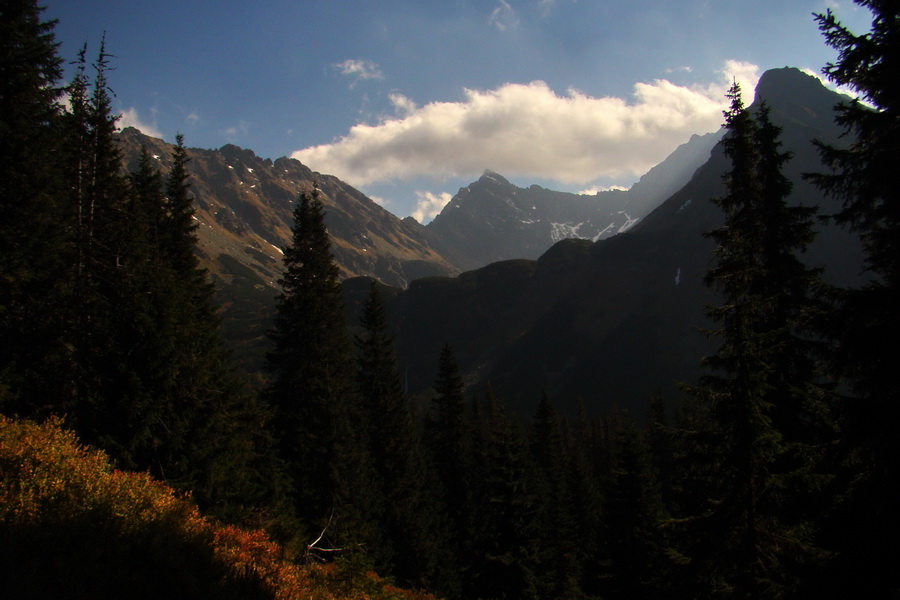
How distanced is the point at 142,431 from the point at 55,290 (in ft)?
22.3

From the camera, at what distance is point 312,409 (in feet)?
76.4

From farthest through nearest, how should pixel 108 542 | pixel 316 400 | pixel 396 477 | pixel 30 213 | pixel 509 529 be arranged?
pixel 396 477, pixel 509 529, pixel 316 400, pixel 30 213, pixel 108 542

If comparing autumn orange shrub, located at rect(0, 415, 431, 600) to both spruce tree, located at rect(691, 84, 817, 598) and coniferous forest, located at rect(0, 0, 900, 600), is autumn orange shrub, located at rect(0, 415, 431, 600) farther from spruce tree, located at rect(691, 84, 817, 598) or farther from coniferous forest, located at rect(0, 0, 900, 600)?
spruce tree, located at rect(691, 84, 817, 598)

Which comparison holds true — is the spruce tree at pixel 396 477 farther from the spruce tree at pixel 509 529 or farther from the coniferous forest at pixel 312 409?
the spruce tree at pixel 509 529

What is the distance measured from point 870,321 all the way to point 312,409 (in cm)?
2107

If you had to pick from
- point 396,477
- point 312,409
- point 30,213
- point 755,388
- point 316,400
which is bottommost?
point 396,477

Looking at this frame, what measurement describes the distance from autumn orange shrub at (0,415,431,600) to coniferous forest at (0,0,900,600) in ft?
0.14

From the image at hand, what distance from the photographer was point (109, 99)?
64.6 ft

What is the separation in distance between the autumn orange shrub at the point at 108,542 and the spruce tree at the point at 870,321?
9.50 metres

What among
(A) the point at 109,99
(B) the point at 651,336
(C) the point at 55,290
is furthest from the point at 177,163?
(B) the point at 651,336

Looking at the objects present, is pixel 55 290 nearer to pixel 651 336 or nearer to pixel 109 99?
pixel 109 99

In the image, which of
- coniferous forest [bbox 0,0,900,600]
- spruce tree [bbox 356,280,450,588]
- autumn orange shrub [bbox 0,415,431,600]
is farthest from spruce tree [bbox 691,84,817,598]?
spruce tree [bbox 356,280,450,588]

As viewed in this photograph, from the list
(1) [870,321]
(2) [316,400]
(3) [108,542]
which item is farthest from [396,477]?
(1) [870,321]

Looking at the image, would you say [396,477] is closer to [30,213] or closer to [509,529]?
[509,529]
